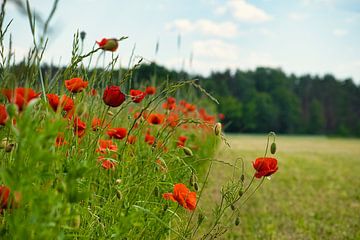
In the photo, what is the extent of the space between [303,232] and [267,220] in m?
0.38

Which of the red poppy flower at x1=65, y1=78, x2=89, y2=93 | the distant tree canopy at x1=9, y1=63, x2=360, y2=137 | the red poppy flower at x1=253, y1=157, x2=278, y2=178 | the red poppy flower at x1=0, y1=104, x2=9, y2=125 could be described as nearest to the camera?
the red poppy flower at x1=0, y1=104, x2=9, y2=125

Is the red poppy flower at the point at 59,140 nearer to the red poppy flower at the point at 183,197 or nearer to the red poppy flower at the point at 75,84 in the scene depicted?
the red poppy flower at the point at 75,84

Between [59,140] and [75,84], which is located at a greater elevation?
[75,84]

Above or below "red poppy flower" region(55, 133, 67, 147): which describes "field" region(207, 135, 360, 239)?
below

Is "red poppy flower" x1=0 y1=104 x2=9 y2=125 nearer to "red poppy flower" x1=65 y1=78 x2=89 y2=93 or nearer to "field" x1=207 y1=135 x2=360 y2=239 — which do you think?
"red poppy flower" x1=65 y1=78 x2=89 y2=93

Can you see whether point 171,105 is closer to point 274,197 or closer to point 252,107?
point 274,197

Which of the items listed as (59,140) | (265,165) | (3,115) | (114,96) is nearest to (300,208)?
(265,165)

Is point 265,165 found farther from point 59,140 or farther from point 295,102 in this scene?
point 295,102

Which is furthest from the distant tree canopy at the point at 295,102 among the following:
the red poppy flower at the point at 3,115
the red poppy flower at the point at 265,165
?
the red poppy flower at the point at 3,115

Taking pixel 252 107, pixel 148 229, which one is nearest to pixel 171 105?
pixel 148 229

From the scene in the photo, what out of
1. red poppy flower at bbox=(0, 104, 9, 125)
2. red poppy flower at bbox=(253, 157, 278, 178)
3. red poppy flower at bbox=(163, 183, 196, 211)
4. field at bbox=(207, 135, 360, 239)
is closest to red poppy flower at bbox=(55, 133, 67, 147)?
red poppy flower at bbox=(0, 104, 9, 125)

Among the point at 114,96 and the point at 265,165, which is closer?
the point at 114,96

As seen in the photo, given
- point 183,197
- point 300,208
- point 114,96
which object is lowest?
point 300,208

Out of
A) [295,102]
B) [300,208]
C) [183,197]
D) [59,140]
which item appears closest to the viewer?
[59,140]
